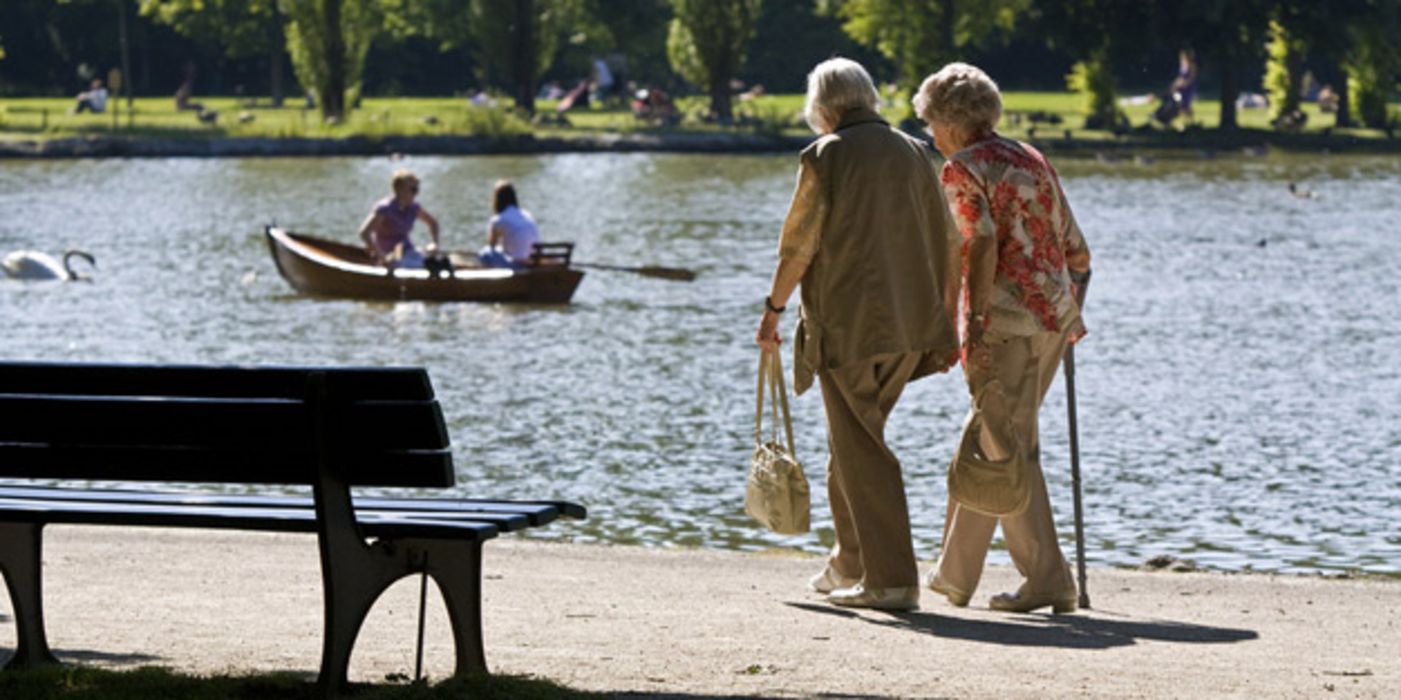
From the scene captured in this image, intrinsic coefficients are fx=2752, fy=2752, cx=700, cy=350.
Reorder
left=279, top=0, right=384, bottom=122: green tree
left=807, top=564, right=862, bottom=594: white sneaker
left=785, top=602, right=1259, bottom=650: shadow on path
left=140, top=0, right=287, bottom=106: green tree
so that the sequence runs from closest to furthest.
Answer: left=785, top=602, right=1259, bottom=650: shadow on path
left=807, top=564, right=862, bottom=594: white sneaker
left=279, top=0, right=384, bottom=122: green tree
left=140, top=0, right=287, bottom=106: green tree

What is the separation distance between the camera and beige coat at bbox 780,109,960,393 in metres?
7.80

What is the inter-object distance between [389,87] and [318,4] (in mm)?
19507

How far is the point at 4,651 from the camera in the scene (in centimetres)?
722

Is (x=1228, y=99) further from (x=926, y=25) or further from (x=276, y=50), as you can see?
(x=276, y=50)

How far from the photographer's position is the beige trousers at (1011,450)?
25.8ft

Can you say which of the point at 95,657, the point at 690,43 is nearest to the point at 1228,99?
the point at 690,43

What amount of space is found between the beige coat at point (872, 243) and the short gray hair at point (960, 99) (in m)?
0.15

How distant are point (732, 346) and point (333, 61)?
43826 mm

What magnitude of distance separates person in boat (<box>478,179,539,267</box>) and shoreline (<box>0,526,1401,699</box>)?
1655 cm

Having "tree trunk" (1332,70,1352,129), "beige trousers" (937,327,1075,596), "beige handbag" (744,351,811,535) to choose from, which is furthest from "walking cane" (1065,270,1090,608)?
"tree trunk" (1332,70,1352,129)

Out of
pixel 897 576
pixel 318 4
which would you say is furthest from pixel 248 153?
pixel 897 576

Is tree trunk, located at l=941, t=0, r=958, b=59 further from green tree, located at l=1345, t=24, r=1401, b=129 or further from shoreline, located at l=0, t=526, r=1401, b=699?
shoreline, located at l=0, t=526, r=1401, b=699

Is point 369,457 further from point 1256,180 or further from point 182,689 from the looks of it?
point 1256,180

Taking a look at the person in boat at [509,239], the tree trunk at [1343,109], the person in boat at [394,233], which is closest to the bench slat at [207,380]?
the person in boat at [394,233]
